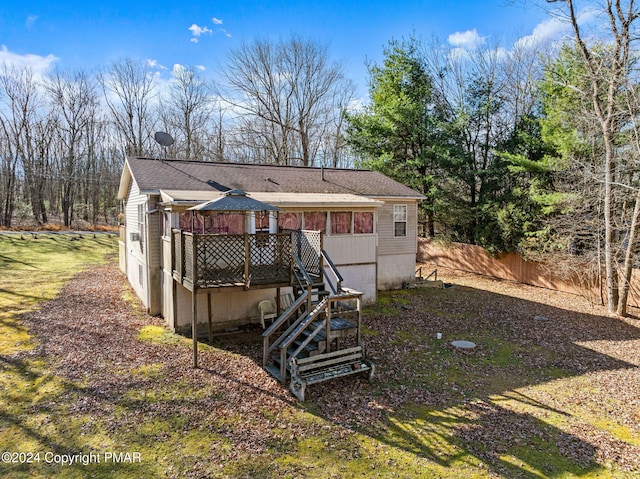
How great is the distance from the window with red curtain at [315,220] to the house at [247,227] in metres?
0.04

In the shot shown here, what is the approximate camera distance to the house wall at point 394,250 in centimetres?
1692

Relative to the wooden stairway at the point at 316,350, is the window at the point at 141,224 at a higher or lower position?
higher

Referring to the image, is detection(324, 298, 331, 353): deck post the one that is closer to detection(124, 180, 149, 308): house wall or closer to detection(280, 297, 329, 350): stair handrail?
detection(280, 297, 329, 350): stair handrail

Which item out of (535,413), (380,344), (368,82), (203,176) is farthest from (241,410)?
(368,82)

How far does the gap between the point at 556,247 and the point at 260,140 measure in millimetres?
24407

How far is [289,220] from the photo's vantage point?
1311cm

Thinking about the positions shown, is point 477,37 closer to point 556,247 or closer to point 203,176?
point 556,247

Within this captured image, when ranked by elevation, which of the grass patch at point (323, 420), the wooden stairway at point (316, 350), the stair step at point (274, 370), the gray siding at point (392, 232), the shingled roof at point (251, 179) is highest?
the shingled roof at point (251, 179)

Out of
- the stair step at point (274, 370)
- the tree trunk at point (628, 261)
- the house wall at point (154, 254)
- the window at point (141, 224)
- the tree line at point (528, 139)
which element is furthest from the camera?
the tree line at point (528, 139)

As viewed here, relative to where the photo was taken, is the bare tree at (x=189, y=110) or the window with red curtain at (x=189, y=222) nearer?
the window with red curtain at (x=189, y=222)

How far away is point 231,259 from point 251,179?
6.82 meters

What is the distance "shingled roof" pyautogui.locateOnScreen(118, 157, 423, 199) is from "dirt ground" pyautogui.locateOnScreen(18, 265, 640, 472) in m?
4.68

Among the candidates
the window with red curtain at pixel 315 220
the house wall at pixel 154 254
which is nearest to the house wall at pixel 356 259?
the window with red curtain at pixel 315 220

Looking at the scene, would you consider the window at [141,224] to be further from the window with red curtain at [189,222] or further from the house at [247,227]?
the window with red curtain at [189,222]
